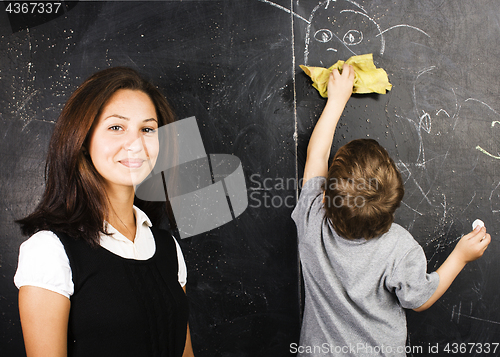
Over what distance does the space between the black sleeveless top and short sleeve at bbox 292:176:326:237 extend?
0.43 m

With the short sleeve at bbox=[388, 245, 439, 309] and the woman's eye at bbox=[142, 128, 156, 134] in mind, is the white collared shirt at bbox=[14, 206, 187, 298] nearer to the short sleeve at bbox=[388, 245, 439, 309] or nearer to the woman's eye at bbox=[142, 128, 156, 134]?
the woman's eye at bbox=[142, 128, 156, 134]

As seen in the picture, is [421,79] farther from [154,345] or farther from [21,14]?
[21,14]

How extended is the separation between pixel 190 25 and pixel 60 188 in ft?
2.33

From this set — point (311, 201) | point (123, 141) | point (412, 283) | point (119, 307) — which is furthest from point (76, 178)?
point (412, 283)

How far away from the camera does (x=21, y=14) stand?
1120 mm

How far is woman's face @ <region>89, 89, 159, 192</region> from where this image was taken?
84cm

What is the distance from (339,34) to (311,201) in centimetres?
62

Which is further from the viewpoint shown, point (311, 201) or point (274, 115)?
point (274, 115)

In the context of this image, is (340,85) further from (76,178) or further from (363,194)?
(76,178)

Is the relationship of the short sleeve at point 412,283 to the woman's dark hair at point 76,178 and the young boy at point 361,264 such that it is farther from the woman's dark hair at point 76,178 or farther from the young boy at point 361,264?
the woman's dark hair at point 76,178

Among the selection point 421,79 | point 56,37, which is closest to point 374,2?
point 421,79

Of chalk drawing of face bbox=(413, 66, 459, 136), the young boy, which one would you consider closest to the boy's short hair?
the young boy

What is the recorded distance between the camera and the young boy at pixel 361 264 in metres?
0.93

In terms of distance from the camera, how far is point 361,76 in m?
1.21
